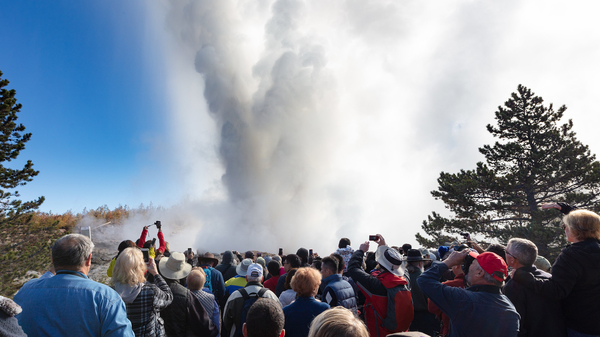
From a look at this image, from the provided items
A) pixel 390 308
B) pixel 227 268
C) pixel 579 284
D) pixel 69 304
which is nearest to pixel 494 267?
pixel 579 284

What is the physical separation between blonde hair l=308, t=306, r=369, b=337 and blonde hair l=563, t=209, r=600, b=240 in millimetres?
3145

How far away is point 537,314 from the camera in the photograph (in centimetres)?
310

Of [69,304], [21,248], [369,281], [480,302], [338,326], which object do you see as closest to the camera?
[338,326]

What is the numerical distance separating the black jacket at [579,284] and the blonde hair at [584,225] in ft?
0.22

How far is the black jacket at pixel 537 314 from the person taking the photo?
3098mm

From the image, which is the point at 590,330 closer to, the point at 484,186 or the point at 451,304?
the point at 451,304

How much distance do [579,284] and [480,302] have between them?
57.2 inches

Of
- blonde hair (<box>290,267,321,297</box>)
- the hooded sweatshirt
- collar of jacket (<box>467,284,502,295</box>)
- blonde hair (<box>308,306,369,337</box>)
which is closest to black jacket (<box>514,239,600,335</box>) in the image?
collar of jacket (<box>467,284,502,295</box>)

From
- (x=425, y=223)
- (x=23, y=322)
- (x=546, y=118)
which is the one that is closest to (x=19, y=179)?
(x=23, y=322)

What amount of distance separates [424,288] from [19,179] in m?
15.3

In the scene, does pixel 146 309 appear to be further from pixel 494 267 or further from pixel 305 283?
pixel 494 267

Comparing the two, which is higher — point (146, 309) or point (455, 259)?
point (455, 259)

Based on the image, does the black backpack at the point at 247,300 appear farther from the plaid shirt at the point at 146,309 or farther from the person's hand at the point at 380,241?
the person's hand at the point at 380,241

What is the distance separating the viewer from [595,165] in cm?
1593
